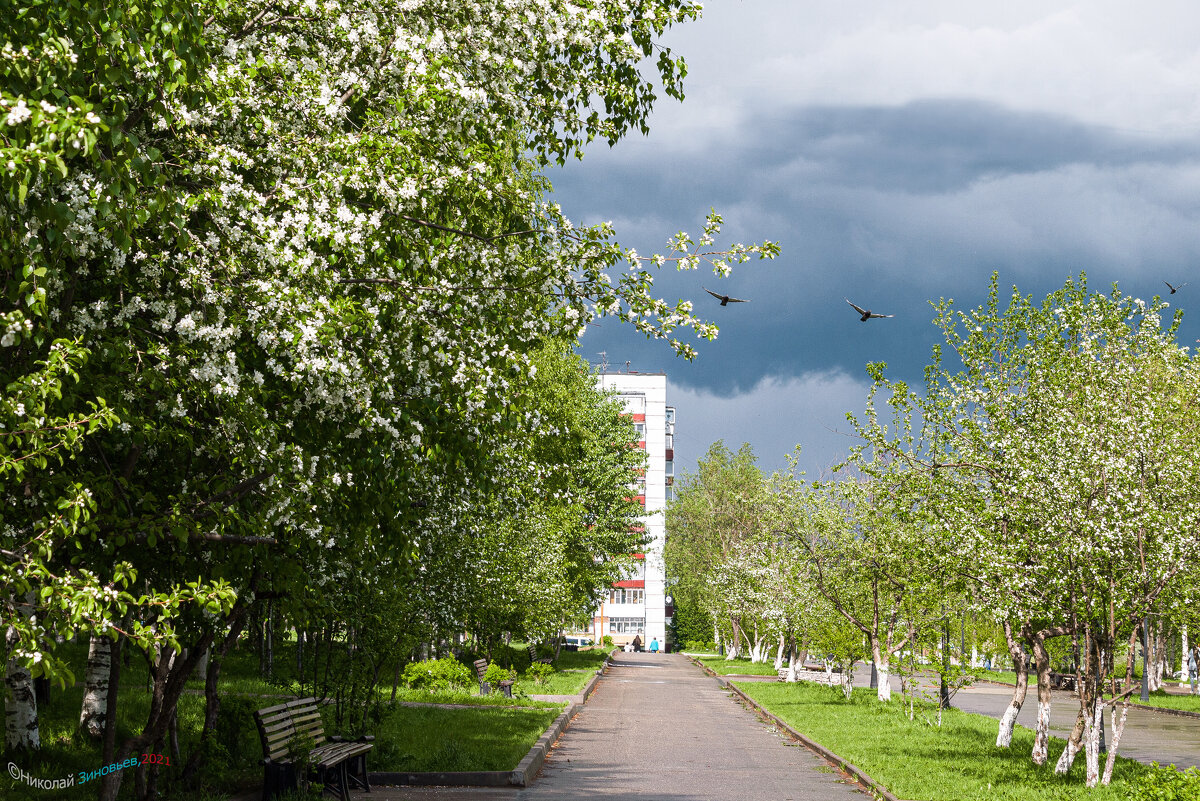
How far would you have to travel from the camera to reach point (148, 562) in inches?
298

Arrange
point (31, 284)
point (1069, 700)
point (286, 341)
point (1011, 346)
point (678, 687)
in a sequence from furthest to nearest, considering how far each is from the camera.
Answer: point (1069, 700), point (678, 687), point (1011, 346), point (286, 341), point (31, 284)

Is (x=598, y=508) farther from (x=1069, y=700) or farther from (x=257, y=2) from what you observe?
(x=257, y=2)

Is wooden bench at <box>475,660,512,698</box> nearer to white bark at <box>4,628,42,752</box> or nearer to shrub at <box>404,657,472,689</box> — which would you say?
shrub at <box>404,657,472,689</box>

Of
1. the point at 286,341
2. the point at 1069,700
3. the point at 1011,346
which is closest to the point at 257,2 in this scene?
the point at 286,341

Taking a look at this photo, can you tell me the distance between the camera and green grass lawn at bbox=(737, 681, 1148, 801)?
42.5 feet

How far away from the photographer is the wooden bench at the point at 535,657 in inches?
1380

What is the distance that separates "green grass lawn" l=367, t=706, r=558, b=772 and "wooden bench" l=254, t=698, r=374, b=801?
1.33 m

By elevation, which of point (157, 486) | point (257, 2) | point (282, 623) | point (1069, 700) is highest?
point (257, 2)

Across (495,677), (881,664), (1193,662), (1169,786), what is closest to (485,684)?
(495,677)

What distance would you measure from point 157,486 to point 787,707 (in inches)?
874

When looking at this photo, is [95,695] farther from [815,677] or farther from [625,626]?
[625,626]

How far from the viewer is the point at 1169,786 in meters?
9.30

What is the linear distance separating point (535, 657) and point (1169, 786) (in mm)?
32406

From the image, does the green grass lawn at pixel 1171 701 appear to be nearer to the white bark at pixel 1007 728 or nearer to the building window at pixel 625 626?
the white bark at pixel 1007 728
